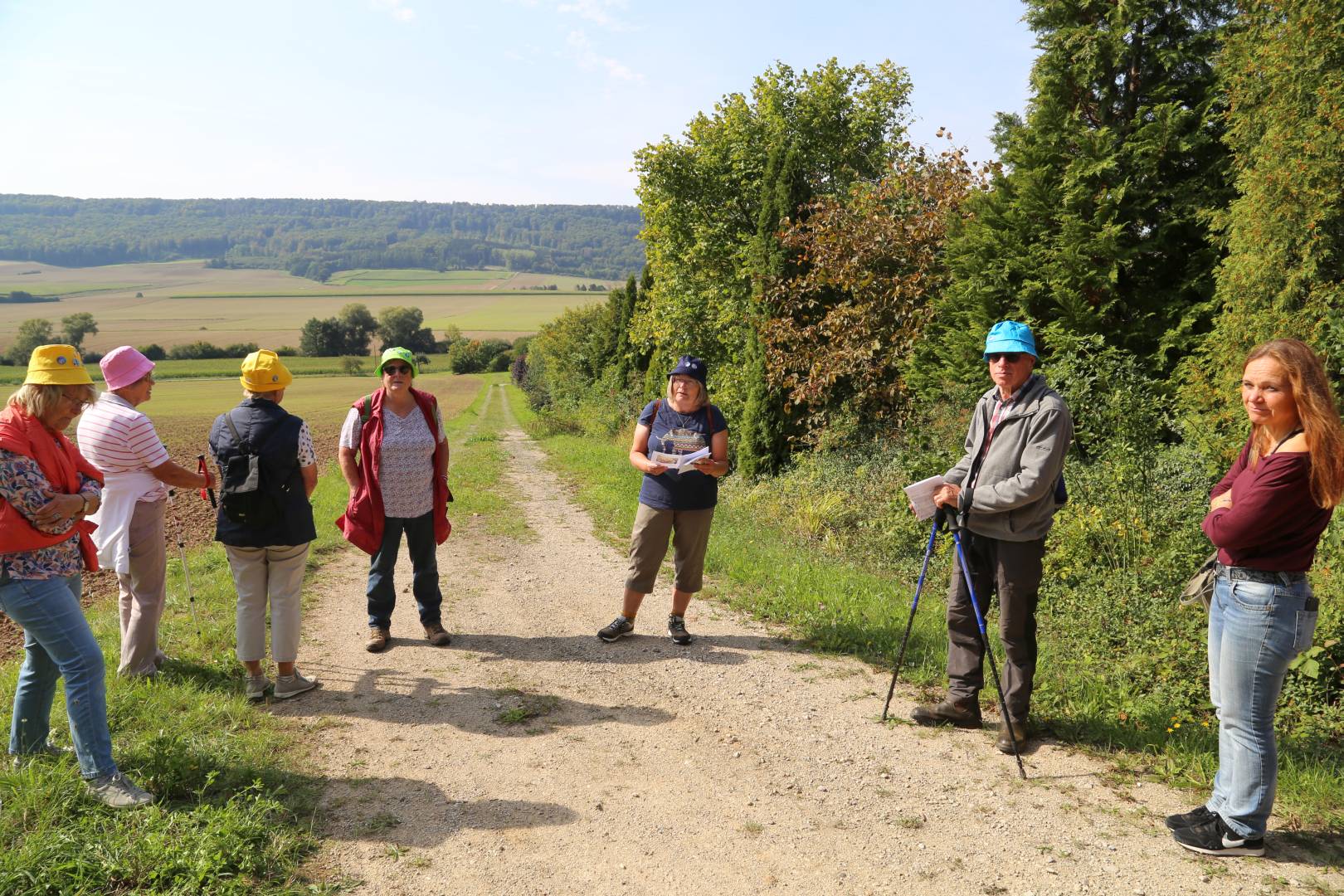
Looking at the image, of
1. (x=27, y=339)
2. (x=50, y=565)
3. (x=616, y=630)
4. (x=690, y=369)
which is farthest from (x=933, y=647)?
(x=27, y=339)

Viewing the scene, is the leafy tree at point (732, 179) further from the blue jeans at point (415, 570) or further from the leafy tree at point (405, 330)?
the leafy tree at point (405, 330)

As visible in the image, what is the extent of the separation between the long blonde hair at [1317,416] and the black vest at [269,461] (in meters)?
5.25

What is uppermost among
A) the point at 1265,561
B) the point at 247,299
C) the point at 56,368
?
the point at 247,299

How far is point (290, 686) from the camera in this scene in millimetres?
5152

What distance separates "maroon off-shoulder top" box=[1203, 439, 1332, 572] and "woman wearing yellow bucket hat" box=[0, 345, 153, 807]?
16.4 ft

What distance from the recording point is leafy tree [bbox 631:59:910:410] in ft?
63.0

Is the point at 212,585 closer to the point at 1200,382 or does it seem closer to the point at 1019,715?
the point at 1019,715

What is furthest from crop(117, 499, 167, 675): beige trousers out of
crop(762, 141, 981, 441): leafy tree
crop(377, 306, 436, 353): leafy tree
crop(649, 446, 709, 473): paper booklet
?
crop(377, 306, 436, 353): leafy tree

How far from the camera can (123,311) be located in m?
75.0

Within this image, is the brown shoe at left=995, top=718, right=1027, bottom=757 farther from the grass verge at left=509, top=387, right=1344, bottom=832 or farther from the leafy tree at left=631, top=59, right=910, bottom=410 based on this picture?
the leafy tree at left=631, top=59, right=910, bottom=410

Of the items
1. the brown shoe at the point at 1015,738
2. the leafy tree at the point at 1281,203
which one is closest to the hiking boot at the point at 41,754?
the brown shoe at the point at 1015,738

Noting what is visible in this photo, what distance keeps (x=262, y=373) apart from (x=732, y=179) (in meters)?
17.9

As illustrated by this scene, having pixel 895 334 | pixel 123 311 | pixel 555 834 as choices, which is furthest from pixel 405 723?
pixel 123 311

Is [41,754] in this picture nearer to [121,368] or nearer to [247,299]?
[121,368]
